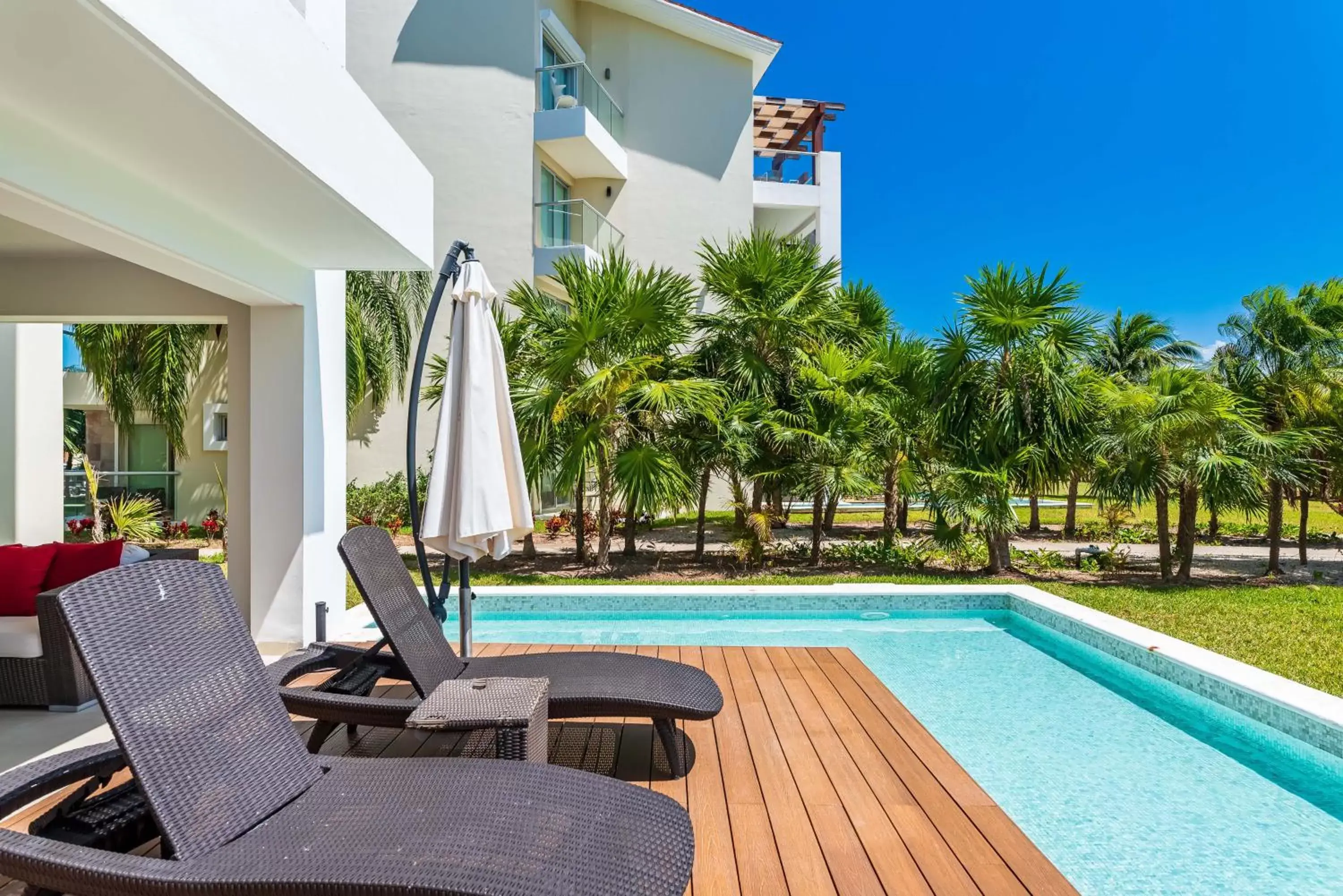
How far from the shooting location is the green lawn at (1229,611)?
680 centimetres

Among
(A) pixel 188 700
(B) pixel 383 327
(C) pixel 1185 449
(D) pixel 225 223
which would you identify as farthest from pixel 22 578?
(C) pixel 1185 449

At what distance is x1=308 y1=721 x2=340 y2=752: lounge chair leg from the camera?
3795mm

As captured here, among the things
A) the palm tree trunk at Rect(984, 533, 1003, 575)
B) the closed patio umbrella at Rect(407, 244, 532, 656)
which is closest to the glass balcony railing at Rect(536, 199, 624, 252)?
the palm tree trunk at Rect(984, 533, 1003, 575)

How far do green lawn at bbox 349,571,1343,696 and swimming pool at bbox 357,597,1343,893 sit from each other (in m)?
1.28

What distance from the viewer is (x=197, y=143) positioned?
384 cm

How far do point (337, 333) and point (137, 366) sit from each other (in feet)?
33.1

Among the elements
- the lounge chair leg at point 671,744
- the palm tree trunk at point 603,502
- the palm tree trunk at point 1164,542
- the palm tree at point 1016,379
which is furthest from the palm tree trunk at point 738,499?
the lounge chair leg at point 671,744

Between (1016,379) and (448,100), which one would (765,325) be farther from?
(448,100)

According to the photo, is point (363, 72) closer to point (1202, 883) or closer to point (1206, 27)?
point (1202, 883)

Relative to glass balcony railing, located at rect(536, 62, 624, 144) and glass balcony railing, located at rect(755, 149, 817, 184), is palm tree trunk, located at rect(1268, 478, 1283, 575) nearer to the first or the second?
glass balcony railing, located at rect(536, 62, 624, 144)

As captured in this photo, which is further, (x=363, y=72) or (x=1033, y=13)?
(x=1033, y=13)

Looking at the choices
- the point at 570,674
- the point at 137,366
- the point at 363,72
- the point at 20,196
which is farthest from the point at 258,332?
the point at 363,72

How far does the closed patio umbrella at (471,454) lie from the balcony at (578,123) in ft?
41.0

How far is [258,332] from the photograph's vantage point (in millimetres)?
6293
